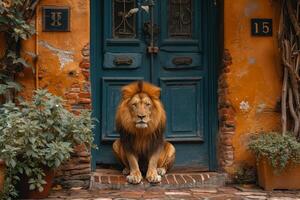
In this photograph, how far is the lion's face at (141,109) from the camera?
641cm

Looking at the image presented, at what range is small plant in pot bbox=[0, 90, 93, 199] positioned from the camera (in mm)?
5578

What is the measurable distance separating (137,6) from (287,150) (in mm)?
2583

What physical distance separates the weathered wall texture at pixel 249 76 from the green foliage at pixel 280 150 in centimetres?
48

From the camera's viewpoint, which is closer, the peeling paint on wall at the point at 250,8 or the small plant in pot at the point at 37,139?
the small plant in pot at the point at 37,139

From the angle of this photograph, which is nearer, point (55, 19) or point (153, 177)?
point (153, 177)

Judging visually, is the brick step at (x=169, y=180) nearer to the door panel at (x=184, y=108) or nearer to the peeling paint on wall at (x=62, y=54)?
the door panel at (x=184, y=108)

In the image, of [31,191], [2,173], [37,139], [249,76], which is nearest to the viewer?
[2,173]

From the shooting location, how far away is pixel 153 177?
21.1ft

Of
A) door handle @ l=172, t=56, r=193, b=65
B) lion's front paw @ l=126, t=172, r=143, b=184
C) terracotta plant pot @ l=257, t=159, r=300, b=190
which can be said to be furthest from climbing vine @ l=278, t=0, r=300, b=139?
lion's front paw @ l=126, t=172, r=143, b=184

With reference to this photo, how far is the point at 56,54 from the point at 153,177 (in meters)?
1.79

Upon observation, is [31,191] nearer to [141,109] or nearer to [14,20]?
[141,109]

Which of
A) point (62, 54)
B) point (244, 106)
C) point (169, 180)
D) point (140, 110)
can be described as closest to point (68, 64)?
point (62, 54)

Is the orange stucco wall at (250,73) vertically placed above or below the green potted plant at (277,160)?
above

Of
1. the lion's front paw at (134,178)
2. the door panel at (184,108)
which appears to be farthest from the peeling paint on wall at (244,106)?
the lion's front paw at (134,178)
